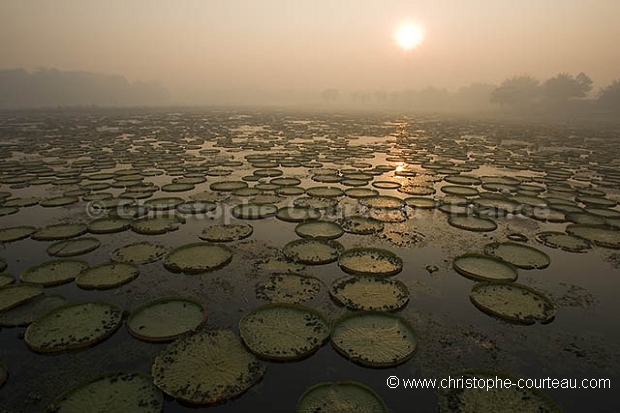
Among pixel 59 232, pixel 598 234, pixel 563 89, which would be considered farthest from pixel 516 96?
pixel 59 232

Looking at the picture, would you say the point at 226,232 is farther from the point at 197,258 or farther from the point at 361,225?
the point at 361,225

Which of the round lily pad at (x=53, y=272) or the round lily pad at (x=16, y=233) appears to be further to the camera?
the round lily pad at (x=16, y=233)

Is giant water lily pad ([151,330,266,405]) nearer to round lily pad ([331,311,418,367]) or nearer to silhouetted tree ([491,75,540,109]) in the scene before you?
round lily pad ([331,311,418,367])

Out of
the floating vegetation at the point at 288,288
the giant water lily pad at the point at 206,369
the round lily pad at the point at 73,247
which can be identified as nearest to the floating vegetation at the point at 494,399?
the giant water lily pad at the point at 206,369

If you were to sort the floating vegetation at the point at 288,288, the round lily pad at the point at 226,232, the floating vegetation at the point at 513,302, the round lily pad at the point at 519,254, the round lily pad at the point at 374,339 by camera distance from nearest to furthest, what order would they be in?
1. the round lily pad at the point at 374,339
2. the floating vegetation at the point at 513,302
3. the floating vegetation at the point at 288,288
4. the round lily pad at the point at 519,254
5. the round lily pad at the point at 226,232

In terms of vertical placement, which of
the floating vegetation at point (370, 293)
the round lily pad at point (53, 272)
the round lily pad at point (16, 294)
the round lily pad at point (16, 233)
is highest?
the floating vegetation at point (370, 293)

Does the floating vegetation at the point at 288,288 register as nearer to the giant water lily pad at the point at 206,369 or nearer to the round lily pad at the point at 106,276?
the giant water lily pad at the point at 206,369

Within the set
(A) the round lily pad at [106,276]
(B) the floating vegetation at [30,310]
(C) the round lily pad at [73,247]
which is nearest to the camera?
(B) the floating vegetation at [30,310]
